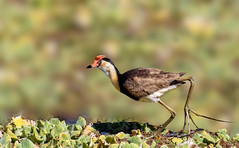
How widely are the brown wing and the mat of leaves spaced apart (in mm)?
424

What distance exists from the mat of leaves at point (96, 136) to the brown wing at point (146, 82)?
424 mm

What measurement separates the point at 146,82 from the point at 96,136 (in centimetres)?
81

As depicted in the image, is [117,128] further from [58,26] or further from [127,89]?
[58,26]

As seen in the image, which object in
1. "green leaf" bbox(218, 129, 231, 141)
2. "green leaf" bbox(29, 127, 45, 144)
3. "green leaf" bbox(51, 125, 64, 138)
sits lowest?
"green leaf" bbox(218, 129, 231, 141)

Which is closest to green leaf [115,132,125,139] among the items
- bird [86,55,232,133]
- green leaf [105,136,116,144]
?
green leaf [105,136,116,144]

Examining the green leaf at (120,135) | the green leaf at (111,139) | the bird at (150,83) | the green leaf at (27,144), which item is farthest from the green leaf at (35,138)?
the bird at (150,83)

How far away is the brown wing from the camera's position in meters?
7.20

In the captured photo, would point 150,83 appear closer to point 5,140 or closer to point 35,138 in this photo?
point 35,138

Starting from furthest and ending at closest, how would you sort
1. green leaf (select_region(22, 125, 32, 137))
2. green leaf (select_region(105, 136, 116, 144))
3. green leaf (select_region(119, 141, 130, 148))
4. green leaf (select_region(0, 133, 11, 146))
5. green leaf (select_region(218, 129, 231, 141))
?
green leaf (select_region(218, 129, 231, 141)), green leaf (select_region(22, 125, 32, 137)), green leaf (select_region(105, 136, 116, 144)), green leaf (select_region(0, 133, 11, 146)), green leaf (select_region(119, 141, 130, 148))

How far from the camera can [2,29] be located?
12.1 meters

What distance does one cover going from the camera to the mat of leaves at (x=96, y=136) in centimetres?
639

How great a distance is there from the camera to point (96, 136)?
7062 millimetres

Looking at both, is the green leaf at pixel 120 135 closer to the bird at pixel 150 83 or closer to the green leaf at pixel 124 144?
the bird at pixel 150 83

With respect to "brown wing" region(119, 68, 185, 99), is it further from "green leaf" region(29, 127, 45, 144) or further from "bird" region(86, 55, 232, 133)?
"green leaf" region(29, 127, 45, 144)
